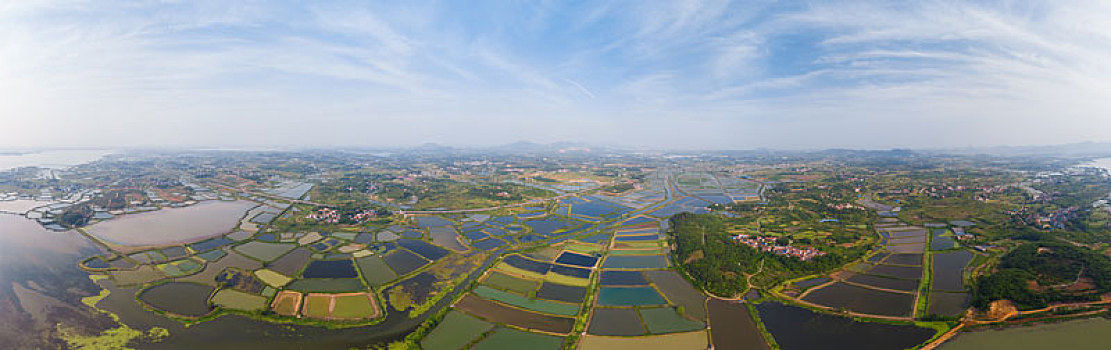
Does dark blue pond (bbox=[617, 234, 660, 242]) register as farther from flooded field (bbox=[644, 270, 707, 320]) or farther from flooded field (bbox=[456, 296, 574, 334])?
flooded field (bbox=[456, 296, 574, 334])

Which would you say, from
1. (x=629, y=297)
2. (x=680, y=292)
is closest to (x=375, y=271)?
(x=629, y=297)

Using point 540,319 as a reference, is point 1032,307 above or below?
above

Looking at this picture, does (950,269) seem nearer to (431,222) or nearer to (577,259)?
(577,259)

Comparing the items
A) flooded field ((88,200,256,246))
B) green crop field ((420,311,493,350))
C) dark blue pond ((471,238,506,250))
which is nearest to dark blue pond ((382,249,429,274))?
dark blue pond ((471,238,506,250))

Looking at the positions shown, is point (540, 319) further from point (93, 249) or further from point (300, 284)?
point (93, 249)

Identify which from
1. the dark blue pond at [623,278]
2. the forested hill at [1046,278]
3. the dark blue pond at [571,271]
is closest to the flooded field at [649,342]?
the dark blue pond at [623,278]

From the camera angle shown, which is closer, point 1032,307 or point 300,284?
point 1032,307

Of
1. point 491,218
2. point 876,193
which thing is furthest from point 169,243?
point 876,193

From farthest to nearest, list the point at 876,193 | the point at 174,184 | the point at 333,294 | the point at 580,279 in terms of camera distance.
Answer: the point at 174,184 → the point at 876,193 → the point at 580,279 → the point at 333,294
